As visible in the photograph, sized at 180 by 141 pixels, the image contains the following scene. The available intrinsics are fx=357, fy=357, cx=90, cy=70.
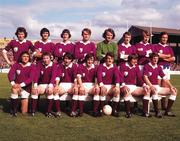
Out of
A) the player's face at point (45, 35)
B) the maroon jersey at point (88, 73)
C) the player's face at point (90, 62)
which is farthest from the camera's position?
the player's face at point (45, 35)

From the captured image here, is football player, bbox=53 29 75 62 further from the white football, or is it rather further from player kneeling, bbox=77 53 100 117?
the white football

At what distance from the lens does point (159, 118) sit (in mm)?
7598

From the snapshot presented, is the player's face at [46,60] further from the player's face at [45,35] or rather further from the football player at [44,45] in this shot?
the player's face at [45,35]

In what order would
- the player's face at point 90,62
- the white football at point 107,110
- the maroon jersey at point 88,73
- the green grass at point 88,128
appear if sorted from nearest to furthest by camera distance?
1. the green grass at point 88,128
2. the white football at point 107,110
3. the player's face at point 90,62
4. the maroon jersey at point 88,73

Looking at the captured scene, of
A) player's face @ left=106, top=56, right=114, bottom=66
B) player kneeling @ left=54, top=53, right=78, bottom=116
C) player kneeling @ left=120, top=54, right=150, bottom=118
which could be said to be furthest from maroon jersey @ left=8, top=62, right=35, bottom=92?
player kneeling @ left=120, top=54, right=150, bottom=118

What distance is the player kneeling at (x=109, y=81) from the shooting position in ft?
25.3

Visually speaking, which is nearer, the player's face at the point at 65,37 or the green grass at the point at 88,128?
the green grass at the point at 88,128

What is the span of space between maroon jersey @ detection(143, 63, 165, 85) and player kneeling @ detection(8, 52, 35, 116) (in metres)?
2.53

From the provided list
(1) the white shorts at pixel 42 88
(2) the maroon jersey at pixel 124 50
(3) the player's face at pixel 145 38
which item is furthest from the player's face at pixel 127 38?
(1) the white shorts at pixel 42 88

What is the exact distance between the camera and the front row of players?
25.2 feet

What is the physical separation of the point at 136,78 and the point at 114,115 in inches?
39.5

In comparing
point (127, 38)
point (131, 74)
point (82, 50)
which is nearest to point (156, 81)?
point (131, 74)

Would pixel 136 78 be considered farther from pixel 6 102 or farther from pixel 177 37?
pixel 177 37

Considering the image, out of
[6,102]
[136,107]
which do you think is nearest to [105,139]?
[136,107]
